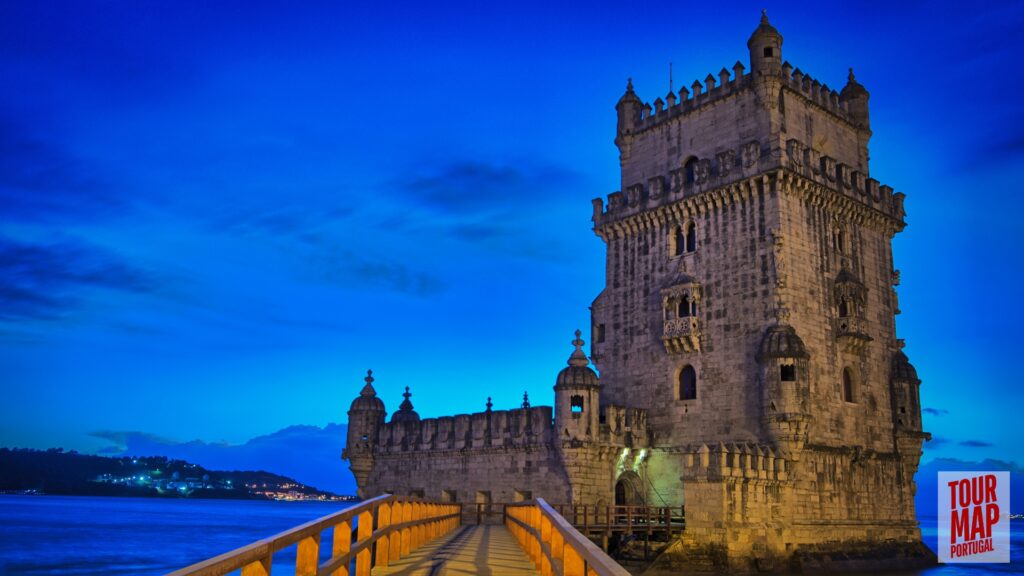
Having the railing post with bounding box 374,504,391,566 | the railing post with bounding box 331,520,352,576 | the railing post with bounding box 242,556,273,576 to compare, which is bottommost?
the railing post with bounding box 374,504,391,566

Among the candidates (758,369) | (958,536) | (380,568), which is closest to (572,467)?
(758,369)

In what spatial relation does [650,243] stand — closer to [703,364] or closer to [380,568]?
[703,364]

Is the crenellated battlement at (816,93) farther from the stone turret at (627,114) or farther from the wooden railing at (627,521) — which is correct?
the wooden railing at (627,521)

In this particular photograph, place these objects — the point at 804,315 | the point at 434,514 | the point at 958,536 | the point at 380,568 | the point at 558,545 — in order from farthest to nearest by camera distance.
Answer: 1. the point at 958,536
2. the point at 804,315
3. the point at 434,514
4. the point at 380,568
5. the point at 558,545

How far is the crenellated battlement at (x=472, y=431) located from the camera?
3794cm

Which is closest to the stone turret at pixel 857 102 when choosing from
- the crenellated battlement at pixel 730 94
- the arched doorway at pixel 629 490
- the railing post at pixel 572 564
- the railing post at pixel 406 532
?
the crenellated battlement at pixel 730 94

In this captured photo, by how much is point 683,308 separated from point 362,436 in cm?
1983

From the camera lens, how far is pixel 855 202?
38688 mm

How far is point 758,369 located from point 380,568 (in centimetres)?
2369

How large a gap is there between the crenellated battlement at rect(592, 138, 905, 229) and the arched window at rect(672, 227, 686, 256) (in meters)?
1.31

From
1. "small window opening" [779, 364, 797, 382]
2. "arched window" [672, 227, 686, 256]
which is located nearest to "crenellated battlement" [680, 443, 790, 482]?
"small window opening" [779, 364, 797, 382]

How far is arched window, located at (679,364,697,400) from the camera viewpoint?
36.6 metres

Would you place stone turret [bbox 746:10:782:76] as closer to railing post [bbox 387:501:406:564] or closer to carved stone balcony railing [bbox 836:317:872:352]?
carved stone balcony railing [bbox 836:317:872:352]

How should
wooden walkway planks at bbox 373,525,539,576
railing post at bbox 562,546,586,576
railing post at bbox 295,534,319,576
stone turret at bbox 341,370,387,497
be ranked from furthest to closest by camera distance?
stone turret at bbox 341,370,387,497, wooden walkway planks at bbox 373,525,539,576, railing post at bbox 562,546,586,576, railing post at bbox 295,534,319,576
